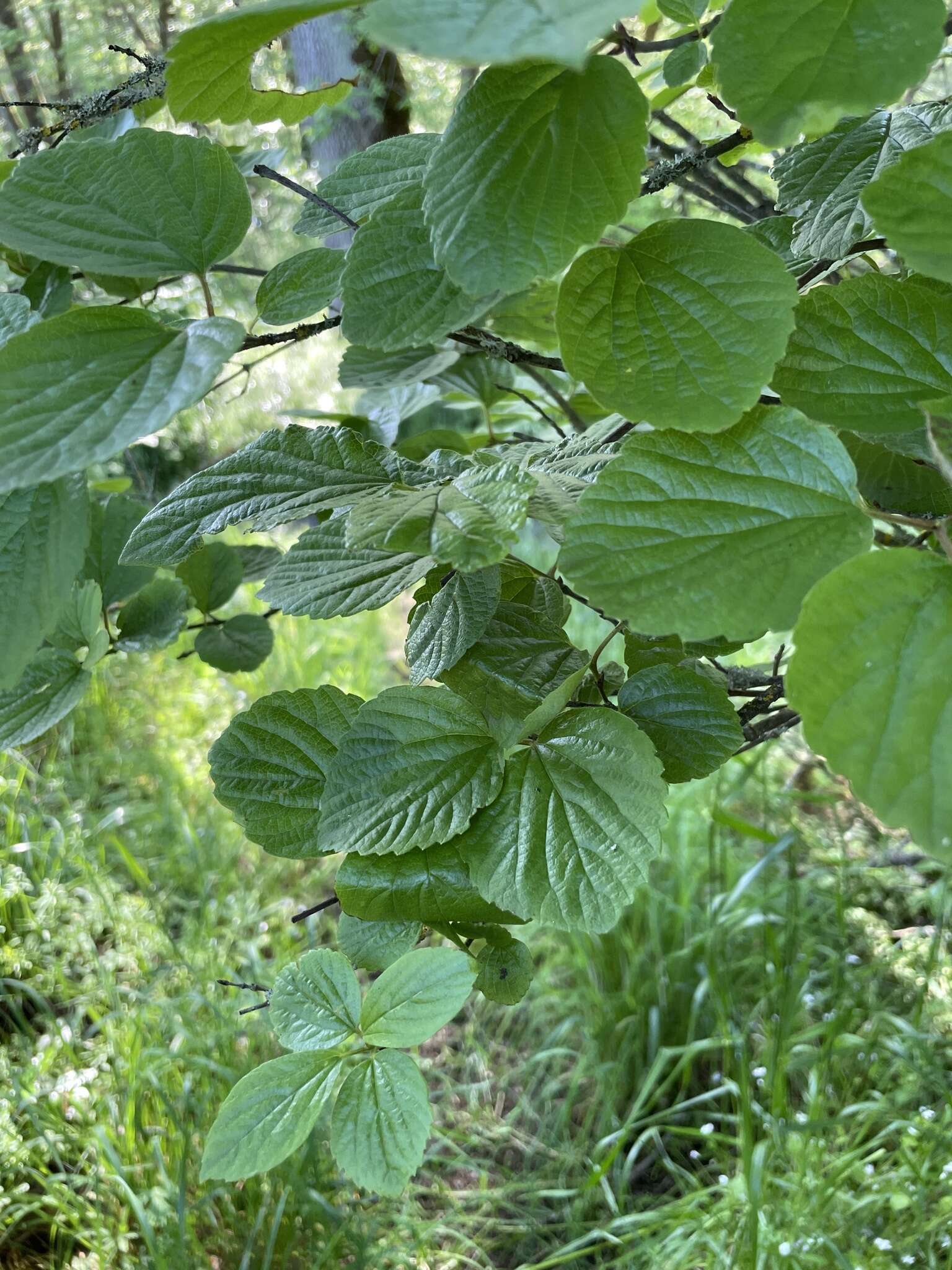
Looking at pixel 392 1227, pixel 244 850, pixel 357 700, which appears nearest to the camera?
pixel 357 700

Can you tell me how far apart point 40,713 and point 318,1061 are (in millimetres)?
228

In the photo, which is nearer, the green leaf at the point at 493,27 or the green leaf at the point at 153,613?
the green leaf at the point at 493,27

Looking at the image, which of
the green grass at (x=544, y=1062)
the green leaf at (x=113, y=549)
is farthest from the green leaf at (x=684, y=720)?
the green grass at (x=544, y=1062)

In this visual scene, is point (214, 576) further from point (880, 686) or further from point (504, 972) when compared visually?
point (880, 686)

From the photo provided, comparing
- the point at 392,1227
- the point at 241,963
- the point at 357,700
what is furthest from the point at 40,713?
the point at 241,963

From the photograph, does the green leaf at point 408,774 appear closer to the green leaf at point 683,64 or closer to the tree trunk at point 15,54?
the green leaf at point 683,64

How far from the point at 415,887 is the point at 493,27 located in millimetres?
276

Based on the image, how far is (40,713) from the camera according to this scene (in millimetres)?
466

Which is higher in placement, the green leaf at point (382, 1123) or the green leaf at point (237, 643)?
the green leaf at point (237, 643)

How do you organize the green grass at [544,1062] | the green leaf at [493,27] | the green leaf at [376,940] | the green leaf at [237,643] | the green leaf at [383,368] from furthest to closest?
the green grass at [544,1062]
the green leaf at [237,643]
the green leaf at [383,368]
the green leaf at [376,940]
the green leaf at [493,27]

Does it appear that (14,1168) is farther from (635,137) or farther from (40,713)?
(635,137)

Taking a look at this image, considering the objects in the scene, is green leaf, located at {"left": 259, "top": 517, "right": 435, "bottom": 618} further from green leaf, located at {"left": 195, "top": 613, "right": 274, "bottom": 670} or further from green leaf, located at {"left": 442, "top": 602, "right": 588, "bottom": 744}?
green leaf, located at {"left": 195, "top": 613, "right": 274, "bottom": 670}

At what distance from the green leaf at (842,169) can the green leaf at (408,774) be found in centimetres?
25

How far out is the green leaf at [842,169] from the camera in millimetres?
377
